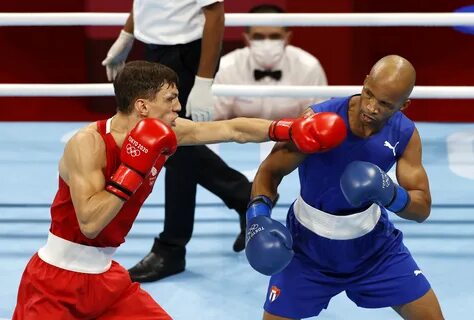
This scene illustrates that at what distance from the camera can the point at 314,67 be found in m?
4.96

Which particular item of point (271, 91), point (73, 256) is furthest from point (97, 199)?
point (271, 91)

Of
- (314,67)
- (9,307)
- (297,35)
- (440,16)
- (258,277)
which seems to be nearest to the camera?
(9,307)

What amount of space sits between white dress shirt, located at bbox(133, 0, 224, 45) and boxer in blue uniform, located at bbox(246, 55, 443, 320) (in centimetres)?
82

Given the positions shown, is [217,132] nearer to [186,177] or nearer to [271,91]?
[186,177]

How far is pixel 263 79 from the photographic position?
5.00 metres

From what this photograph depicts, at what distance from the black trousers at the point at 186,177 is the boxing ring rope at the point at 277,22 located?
0.45 metres

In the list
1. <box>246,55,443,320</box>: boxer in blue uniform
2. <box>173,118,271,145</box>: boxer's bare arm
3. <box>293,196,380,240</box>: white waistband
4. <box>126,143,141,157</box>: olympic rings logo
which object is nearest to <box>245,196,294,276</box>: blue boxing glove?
<box>246,55,443,320</box>: boxer in blue uniform

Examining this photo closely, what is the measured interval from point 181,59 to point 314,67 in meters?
1.77

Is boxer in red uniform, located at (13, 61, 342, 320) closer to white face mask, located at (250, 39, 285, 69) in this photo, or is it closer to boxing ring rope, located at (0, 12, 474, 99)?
boxing ring rope, located at (0, 12, 474, 99)

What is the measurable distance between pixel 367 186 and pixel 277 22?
1634 mm

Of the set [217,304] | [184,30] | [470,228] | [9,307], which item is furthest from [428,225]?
[9,307]

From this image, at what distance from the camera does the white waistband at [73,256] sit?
2471 mm

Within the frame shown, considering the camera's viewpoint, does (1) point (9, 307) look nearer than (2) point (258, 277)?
Yes

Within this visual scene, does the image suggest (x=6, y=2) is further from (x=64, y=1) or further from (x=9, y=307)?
(x=9, y=307)
